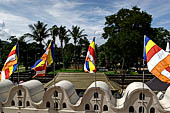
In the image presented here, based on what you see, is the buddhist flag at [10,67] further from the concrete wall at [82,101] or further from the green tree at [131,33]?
the green tree at [131,33]

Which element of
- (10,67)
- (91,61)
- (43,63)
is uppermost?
(91,61)

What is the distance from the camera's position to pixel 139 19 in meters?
39.3

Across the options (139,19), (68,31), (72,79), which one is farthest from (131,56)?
(68,31)

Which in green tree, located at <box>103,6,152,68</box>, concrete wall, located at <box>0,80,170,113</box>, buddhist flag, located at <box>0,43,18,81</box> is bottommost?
concrete wall, located at <box>0,80,170,113</box>

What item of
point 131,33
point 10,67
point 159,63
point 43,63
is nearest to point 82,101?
point 43,63

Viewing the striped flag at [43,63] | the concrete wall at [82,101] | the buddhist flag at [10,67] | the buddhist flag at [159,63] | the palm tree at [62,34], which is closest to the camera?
the buddhist flag at [159,63]

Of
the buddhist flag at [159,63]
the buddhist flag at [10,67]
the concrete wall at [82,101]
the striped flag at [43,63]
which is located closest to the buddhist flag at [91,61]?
the concrete wall at [82,101]

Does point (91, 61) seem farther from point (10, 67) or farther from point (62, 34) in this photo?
point (62, 34)

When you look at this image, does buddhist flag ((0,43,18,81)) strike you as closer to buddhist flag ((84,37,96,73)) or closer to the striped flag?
the striped flag

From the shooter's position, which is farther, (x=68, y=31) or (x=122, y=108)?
(x=68, y=31)

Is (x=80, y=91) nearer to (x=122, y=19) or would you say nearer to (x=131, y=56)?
(x=131, y=56)

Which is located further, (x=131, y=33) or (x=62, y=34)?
(x=62, y=34)

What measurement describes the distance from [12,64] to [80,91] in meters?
12.0

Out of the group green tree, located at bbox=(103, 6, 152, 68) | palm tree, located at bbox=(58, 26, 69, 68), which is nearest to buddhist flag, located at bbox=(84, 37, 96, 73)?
green tree, located at bbox=(103, 6, 152, 68)
